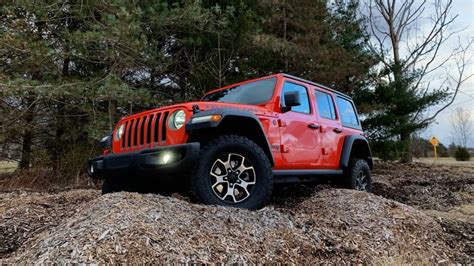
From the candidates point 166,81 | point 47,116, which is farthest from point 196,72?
point 47,116

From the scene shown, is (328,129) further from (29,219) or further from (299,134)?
(29,219)

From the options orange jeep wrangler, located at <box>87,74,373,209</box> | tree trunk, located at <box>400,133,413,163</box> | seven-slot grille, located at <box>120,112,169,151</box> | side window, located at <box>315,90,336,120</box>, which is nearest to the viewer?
orange jeep wrangler, located at <box>87,74,373,209</box>

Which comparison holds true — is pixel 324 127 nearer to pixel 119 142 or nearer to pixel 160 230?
pixel 119 142

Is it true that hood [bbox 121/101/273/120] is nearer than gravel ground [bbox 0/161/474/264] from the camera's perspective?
No

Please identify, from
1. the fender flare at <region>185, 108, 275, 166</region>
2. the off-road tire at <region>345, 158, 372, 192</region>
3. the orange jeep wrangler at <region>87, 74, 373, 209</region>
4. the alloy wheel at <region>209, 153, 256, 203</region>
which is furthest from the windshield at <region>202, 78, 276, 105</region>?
the off-road tire at <region>345, 158, 372, 192</region>

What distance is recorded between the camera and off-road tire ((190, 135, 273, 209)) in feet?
12.1

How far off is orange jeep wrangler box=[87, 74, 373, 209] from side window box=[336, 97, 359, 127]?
2.58 ft

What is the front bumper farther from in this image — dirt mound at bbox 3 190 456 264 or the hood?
the hood

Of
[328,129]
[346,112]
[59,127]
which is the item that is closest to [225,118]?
[328,129]

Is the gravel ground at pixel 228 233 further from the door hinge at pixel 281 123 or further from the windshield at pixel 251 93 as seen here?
the windshield at pixel 251 93

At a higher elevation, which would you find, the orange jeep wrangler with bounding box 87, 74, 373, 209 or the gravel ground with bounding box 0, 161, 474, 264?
the orange jeep wrangler with bounding box 87, 74, 373, 209

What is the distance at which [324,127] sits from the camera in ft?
18.4

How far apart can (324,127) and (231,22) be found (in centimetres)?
573

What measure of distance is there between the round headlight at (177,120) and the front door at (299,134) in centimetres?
133
